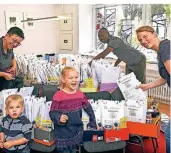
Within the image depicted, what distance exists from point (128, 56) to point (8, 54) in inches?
54.3

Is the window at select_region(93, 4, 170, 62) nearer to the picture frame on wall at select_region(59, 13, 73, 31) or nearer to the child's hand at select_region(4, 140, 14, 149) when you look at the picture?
the picture frame on wall at select_region(59, 13, 73, 31)

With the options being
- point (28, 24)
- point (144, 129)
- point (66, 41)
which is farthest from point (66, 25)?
point (144, 129)

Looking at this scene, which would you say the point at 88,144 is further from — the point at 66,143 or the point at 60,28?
the point at 60,28

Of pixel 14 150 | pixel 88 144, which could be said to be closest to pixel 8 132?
pixel 14 150

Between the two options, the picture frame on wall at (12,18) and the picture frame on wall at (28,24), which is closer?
the picture frame on wall at (12,18)

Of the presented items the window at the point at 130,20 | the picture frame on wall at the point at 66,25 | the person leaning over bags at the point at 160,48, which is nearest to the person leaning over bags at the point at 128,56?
the window at the point at 130,20

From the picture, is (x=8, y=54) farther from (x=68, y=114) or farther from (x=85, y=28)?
(x=85, y=28)

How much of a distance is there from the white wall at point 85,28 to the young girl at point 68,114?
354 cm

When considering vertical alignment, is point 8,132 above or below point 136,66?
below

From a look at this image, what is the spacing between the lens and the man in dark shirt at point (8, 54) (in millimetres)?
2316

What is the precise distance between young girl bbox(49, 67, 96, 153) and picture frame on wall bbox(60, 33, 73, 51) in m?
3.64

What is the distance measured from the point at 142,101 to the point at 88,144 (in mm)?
537

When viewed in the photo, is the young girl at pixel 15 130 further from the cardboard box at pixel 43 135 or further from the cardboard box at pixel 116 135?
the cardboard box at pixel 116 135

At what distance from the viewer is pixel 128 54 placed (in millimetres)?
2971
